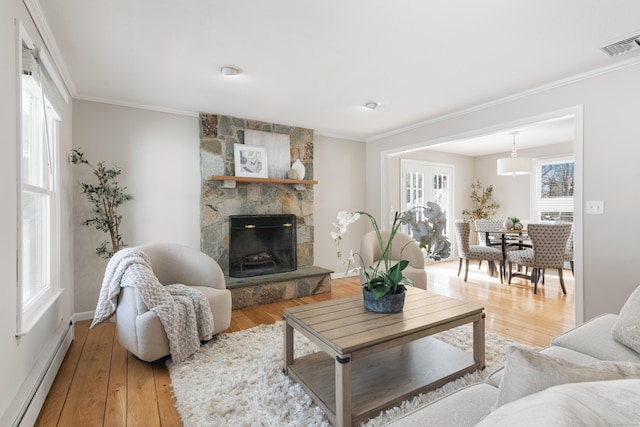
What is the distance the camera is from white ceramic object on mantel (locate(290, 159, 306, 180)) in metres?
4.47

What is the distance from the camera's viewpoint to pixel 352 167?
5328 mm

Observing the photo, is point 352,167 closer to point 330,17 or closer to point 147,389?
point 330,17

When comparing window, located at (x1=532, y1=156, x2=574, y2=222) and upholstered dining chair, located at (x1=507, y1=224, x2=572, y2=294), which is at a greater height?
window, located at (x1=532, y1=156, x2=574, y2=222)

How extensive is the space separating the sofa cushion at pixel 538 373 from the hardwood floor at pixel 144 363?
1669mm

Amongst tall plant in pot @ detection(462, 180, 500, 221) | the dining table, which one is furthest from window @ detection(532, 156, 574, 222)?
the dining table

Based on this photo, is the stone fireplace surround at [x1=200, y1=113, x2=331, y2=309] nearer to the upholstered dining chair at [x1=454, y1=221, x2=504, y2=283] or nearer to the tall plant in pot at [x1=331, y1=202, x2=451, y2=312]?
the tall plant in pot at [x1=331, y1=202, x2=451, y2=312]

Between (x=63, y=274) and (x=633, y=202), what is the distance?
4.76 metres

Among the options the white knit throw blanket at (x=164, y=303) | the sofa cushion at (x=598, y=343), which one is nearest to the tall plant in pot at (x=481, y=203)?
the sofa cushion at (x=598, y=343)

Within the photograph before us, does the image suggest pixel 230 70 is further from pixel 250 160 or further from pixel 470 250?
pixel 470 250

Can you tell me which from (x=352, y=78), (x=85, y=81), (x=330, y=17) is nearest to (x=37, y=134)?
(x=85, y=81)

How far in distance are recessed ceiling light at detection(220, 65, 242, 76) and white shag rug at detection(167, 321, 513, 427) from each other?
225cm

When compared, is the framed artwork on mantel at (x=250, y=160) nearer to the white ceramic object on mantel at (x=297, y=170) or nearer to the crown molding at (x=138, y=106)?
the white ceramic object on mantel at (x=297, y=170)

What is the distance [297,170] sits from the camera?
177 inches

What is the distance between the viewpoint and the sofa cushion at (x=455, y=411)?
3.06 ft
